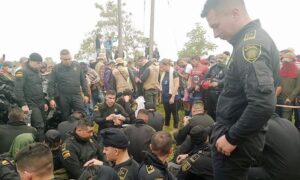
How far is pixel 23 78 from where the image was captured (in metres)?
7.06

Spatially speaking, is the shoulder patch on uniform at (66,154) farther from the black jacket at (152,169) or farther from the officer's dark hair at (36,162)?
the officer's dark hair at (36,162)

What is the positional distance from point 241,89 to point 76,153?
3148mm

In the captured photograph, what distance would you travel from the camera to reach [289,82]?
24.3 ft

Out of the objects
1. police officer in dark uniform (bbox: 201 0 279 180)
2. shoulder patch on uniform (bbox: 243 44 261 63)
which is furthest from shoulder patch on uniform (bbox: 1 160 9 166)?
shoulder patch on uniform (bbox: 243 44 261 63)

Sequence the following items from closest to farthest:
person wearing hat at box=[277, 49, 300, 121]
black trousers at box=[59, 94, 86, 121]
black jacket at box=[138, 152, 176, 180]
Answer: black jacket at box=[138, 152, 176, 180] < person wearing hat at box=[277, 49, 300, 121] < black trousers at box=[59, 94, 86, 121]

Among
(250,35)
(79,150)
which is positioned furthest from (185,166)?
(250,35)

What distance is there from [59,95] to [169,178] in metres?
4.53

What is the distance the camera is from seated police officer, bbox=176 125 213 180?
4287mm

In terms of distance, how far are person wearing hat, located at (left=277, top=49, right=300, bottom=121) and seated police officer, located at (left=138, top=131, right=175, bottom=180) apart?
162 inches

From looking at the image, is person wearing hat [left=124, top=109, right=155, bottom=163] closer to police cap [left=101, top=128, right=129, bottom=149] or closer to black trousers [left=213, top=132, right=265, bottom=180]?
police cap [left=101, top=128, right=129, bottom=149]

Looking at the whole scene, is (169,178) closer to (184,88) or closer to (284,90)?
(284,90)

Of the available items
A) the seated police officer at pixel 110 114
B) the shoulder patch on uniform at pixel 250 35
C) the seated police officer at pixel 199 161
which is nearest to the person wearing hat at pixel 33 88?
the seated police officer at pixel 110 114

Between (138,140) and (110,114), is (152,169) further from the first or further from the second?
(110,114)

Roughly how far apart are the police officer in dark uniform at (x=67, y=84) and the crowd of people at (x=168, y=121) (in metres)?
0.02
